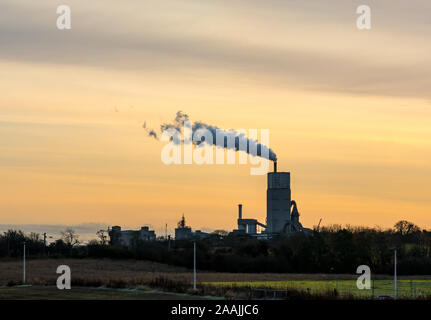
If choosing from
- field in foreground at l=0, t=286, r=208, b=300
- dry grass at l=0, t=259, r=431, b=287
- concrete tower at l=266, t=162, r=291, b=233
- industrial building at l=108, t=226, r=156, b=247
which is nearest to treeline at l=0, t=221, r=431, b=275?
dry grass at l=0, t=259, r=431, b=287

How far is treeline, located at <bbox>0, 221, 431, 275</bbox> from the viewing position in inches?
4990

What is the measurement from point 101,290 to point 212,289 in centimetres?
905

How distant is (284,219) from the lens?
168375mm

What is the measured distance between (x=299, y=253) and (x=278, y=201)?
118ft

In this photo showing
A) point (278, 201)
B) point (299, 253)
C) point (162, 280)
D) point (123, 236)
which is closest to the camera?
point (162, 280)

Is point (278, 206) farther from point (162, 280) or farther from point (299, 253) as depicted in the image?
point (162, 280)

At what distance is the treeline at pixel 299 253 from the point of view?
12675 cm

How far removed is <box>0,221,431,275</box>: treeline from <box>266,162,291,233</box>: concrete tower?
21495mm

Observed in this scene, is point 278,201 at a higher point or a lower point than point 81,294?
higher

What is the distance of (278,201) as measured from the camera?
16562 cm

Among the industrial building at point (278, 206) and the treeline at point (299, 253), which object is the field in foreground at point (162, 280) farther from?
the industrial building at point (278, 206)

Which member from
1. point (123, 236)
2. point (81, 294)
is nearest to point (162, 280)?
point (81, 294)

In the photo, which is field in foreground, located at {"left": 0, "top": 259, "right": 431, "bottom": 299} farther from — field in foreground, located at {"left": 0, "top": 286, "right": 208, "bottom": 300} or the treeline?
the treeline

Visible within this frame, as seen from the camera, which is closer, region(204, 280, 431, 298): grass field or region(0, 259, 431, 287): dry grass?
region(204, 280, 431, 298): grass field
